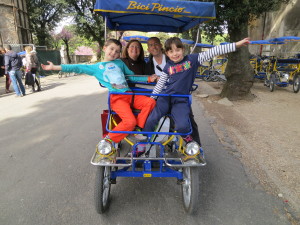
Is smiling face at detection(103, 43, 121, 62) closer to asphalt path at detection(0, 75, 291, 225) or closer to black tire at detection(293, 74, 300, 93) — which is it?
asphalt path at detection(0, 75, 291, 225)

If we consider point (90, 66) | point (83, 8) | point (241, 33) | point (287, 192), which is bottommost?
point (287, 192)

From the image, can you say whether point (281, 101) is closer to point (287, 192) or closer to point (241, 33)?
point (241, 33)

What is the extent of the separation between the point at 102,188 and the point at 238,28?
7329mm

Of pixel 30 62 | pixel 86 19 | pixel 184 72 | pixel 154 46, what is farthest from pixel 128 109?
pixel 86 19

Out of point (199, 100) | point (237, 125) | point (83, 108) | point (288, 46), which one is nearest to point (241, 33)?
point (199, 100)

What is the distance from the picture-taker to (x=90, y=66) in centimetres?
296

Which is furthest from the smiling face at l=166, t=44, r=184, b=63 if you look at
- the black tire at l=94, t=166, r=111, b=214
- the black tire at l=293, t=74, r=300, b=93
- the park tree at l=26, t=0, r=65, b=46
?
the park tree at l=26, t=0, r=65, b=46

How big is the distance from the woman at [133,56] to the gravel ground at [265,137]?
2.30 meters

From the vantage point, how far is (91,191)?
2.90 meters

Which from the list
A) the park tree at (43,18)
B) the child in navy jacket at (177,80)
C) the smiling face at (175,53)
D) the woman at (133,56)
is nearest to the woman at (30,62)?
the woman at (133,56)

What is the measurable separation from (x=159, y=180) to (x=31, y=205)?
164 centimetres

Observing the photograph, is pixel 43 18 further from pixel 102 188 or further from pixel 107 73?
pixel 102 188

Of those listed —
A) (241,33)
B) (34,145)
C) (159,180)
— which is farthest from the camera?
(241,33)

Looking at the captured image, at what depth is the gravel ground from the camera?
3.18m
